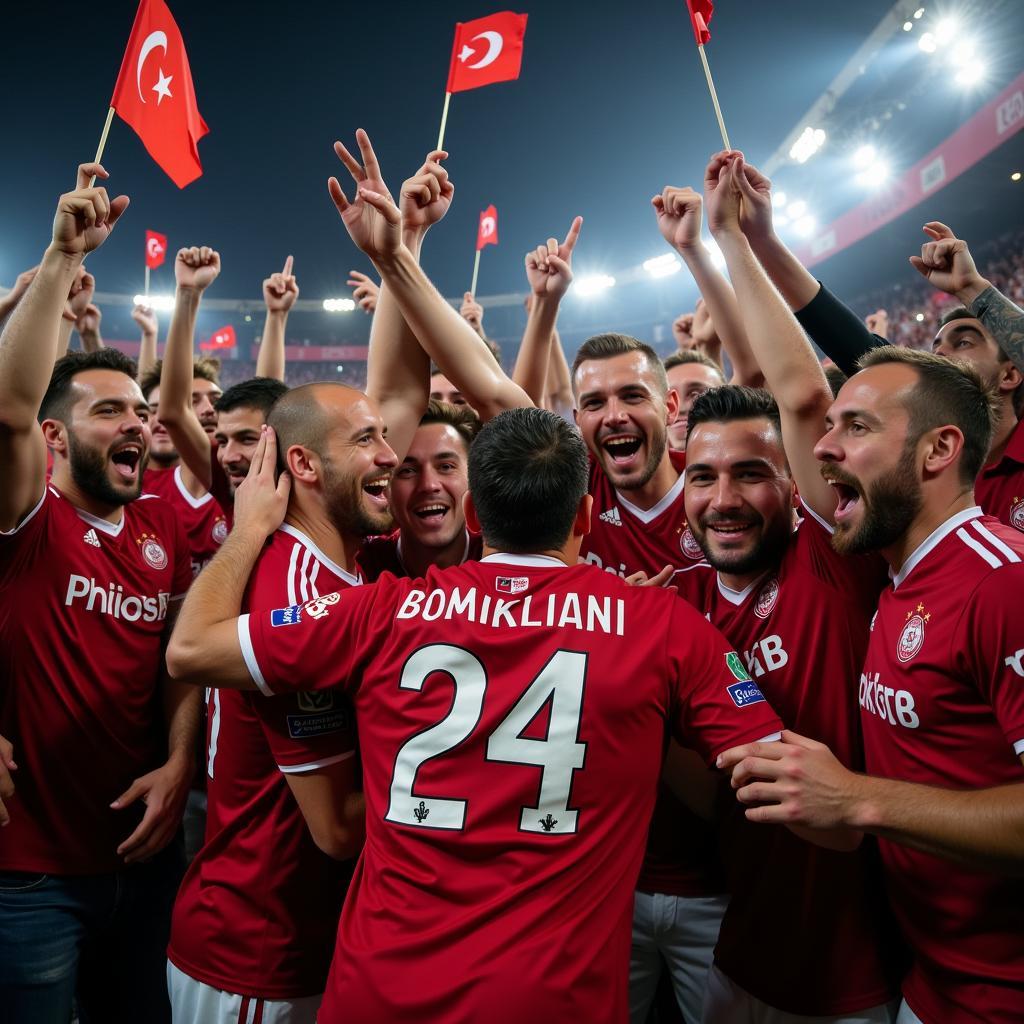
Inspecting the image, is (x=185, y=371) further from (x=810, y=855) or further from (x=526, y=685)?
(x=810, y=855)

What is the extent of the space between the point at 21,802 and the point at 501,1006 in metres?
2.03

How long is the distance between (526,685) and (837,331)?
6.75 ft

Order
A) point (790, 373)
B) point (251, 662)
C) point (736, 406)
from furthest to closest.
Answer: point (736, 406), point (790, 373), point (251, 662)

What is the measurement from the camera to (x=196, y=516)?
438cm

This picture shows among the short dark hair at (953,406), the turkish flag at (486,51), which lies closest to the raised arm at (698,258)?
the short dark hair at (953,406)

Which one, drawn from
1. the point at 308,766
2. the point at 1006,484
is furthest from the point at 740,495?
the point at 1006,484

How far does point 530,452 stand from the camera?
1904 mm

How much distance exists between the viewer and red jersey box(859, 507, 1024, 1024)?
1.66 meters

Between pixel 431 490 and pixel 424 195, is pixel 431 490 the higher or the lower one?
the lower one

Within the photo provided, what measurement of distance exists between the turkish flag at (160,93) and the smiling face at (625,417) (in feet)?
7.55

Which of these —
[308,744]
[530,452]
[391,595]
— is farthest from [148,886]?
[530,452]

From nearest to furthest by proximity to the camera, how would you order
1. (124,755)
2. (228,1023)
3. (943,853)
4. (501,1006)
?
(501,1006) → (943,853) → (228,1023) → (124,755)

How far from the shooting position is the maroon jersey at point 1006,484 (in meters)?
3.19

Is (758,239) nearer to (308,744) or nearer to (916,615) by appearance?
(916,615)
